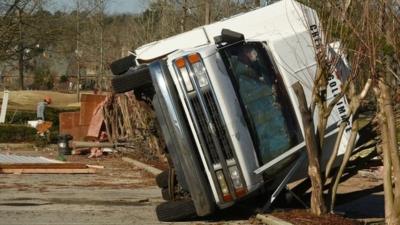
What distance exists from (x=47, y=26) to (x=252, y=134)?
34.2 meters

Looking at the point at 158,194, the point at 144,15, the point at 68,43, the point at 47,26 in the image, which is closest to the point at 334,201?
the point at 158,194

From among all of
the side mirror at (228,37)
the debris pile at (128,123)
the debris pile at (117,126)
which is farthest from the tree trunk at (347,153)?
the debris pile at (128,123)

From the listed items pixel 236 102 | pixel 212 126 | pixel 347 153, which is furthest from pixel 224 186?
pixel 347 153

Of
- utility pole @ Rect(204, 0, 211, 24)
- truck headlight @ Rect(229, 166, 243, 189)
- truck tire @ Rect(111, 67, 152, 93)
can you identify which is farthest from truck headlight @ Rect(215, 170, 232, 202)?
utility pole @ Rect(204, 0, 211, 24)

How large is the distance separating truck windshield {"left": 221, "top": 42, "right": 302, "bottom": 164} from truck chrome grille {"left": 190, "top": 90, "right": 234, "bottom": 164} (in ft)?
1.56

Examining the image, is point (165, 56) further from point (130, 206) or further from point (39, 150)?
point (39, 150)

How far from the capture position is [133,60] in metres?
11.8

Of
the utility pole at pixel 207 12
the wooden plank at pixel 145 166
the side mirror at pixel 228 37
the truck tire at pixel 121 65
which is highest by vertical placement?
the utility pole at pixel 207 12

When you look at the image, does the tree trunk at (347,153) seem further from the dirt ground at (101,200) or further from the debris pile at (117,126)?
the debris pile at (117,126)

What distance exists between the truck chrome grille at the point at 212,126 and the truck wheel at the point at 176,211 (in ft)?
4.43

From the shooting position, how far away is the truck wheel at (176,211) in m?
11.2

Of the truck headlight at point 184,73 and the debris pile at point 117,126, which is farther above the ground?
the truck headlight at point 184,73

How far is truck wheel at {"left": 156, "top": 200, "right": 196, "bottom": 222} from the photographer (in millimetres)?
11203

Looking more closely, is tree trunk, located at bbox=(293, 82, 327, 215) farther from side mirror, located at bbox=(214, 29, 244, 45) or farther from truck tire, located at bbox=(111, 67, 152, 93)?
truck tire, located at bbox=(111, 67, 152, 93)
